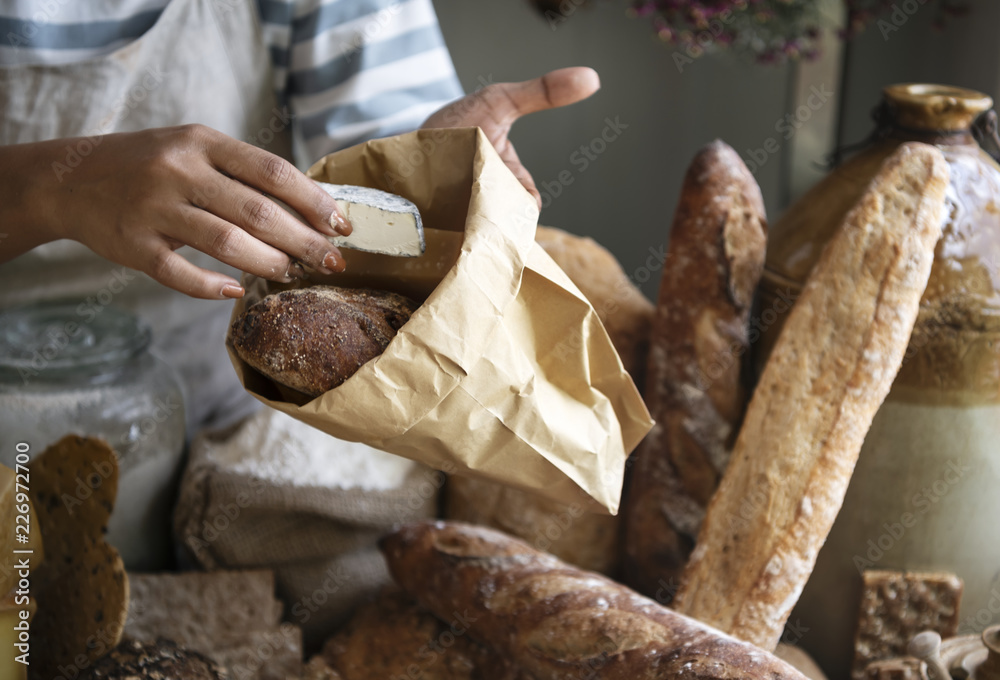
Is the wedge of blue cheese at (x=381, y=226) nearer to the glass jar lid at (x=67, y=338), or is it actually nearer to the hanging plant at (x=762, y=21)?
the glass jar lid at (x=67, y=338)

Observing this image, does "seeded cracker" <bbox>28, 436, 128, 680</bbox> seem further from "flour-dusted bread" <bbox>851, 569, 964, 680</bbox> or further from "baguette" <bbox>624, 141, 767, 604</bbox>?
"flour-dusted bread" <bbox>851, 569, 964, 680</bbox>

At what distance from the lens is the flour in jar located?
89 cm

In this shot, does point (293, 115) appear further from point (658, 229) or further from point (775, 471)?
point (658, 229)

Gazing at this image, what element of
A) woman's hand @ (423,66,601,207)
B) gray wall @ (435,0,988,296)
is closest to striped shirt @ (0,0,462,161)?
woman's hand @ (423,66,601,207)

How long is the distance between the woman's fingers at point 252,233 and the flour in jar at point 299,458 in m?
0.40

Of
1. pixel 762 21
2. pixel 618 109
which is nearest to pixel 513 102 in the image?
pixel 762 21

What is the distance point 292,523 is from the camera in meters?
0.89

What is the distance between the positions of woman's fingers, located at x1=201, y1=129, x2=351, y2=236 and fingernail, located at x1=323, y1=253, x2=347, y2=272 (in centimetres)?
2

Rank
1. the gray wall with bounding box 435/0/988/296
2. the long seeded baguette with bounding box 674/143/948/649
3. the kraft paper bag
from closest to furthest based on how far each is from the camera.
Answer: 1. the kraft paper bag
2. the long seeded baguette with bounding box 674/143/948/649
3. the gray wall with bounding box 435/0/988/296

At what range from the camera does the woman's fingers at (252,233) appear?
541 mm

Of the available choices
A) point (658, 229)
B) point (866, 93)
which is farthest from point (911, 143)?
point (658, 229)

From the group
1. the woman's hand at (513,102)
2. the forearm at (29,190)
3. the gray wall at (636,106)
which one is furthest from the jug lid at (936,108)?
the gray wall at (636,106)

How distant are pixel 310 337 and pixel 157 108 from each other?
0.58 metres

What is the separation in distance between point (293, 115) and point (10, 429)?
0.49 m
